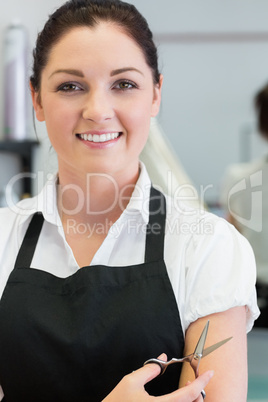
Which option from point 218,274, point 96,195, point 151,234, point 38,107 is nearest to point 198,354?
point 218,274

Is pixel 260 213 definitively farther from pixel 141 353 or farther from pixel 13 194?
pixel 141 353

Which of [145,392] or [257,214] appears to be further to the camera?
[257,214]

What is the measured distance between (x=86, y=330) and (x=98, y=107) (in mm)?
415

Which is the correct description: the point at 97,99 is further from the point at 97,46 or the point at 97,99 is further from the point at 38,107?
the point at 38,107

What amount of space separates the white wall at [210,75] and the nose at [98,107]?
2.01 metres

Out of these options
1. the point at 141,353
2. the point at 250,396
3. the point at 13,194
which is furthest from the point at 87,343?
the point at 13,194

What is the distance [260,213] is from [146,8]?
1438 millimetres

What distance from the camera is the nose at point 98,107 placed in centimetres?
94

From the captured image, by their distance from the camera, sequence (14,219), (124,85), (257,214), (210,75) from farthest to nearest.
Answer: (210,75), (257,214), (14,219), (124,85)

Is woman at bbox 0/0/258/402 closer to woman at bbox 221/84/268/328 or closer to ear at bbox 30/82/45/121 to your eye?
ear at bbox 30/82/45/121

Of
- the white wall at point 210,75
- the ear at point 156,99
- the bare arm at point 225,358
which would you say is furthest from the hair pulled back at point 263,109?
the bare arm at point 225,358

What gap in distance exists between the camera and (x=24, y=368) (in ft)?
3.14

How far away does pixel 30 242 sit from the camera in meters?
1.05

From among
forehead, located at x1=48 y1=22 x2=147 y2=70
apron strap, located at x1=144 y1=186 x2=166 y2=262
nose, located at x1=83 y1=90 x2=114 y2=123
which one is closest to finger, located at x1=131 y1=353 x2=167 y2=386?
apron strap, located at x1=144 y1=186 x2=166 y2=262
